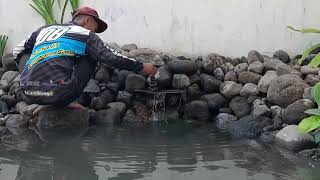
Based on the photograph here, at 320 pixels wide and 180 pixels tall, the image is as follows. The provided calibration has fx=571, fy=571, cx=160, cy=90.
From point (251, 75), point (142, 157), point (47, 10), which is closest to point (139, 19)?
point (47, 10)

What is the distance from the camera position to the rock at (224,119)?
6.92m

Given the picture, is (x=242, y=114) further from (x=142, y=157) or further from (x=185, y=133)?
(x=142, y=157)

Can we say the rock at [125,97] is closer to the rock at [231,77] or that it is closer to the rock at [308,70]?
the rock at [231,77]

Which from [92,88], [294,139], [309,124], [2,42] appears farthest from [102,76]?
[309,124]

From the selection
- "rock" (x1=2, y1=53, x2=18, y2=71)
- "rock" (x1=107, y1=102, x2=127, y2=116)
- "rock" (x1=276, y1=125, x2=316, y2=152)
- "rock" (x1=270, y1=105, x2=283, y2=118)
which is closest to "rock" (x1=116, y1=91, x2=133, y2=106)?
"rock" (x1=107, y1=102, x2=127, y2=116)

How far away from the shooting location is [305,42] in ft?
26.4

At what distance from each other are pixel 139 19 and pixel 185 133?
2.38 m

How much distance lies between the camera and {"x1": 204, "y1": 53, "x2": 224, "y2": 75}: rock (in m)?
7.67

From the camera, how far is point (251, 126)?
6434 millimetres

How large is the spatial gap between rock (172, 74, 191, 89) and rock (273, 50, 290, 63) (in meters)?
1.43

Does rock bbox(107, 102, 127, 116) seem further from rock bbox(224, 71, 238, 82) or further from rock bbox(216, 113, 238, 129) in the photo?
rock bbox(224, 71, 238, 82)

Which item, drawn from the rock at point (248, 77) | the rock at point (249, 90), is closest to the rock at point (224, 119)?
the rock at point (249, 90)

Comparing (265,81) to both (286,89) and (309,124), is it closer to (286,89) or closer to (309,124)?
(286,89)

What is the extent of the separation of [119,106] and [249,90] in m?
1.64
